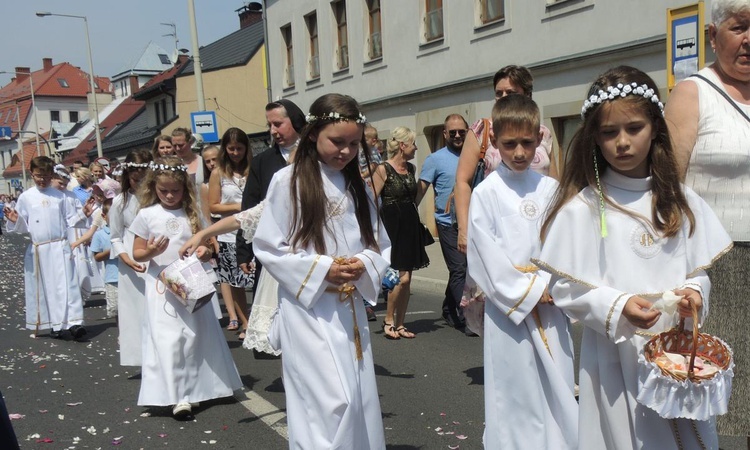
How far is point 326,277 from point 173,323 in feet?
8.10

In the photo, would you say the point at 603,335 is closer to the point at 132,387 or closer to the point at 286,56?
the point at 132,387

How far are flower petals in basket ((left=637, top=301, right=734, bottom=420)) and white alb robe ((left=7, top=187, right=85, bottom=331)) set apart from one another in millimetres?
8371

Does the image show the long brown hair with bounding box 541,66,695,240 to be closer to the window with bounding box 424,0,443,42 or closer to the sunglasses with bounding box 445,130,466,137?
the sunglasses with bounding box 445,130,466,137

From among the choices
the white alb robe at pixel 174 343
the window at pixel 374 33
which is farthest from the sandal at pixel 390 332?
the window at pixel 374 33

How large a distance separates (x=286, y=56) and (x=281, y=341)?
2414 centimetres

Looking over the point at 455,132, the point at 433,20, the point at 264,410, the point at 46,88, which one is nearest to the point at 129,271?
the point at 264,410

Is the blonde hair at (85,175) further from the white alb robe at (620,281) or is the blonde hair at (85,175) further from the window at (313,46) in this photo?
the white alb robe at (620,281)

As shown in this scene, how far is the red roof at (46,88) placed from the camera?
96.1 metres

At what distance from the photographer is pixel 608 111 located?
290cm

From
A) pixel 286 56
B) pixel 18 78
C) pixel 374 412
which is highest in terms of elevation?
pixel 18 78

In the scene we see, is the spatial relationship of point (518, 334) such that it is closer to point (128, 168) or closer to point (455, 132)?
point (455, 132)

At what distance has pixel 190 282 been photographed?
5633 mm

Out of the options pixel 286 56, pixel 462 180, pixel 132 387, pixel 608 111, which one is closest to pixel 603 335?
pixel 608 111

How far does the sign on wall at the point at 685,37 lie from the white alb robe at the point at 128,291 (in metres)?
5.27
